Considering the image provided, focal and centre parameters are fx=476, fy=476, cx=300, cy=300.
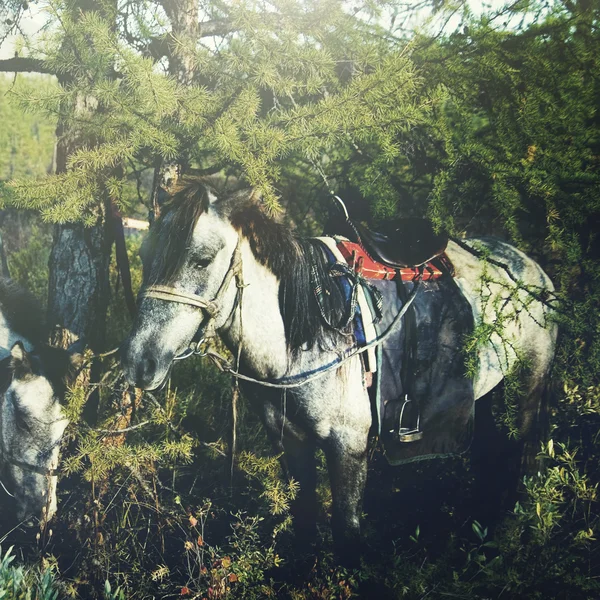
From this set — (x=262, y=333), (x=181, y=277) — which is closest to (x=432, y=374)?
(x=262, y=333)

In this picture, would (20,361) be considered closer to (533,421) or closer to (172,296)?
(172,296)

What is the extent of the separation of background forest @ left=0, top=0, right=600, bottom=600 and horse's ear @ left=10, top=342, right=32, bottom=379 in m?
0.25

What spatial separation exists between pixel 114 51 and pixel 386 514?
290 centimetres

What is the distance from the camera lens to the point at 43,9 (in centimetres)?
231

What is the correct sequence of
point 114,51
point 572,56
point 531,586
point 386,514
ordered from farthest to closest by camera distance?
point 386,514, point 572,56, point 531,586, point 114,51

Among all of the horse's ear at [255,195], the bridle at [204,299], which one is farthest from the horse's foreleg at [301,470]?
the horse's ear at [255,195]

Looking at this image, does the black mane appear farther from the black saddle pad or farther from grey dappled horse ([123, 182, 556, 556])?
the black saddle pad

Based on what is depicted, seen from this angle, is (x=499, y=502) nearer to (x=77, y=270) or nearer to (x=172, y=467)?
(x=172, y=467)

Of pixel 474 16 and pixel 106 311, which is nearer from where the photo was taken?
pixel 474 16

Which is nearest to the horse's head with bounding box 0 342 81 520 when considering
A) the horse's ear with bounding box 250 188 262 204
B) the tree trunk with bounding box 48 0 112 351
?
the tree trunk with bounding box 48 0 112 351

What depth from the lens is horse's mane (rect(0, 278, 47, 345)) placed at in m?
2.54

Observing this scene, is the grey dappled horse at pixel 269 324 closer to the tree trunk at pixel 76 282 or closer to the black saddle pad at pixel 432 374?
the black saddle pad at pixel 432 374

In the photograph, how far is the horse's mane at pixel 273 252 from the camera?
204cm

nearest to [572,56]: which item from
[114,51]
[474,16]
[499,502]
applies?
[474,16]
